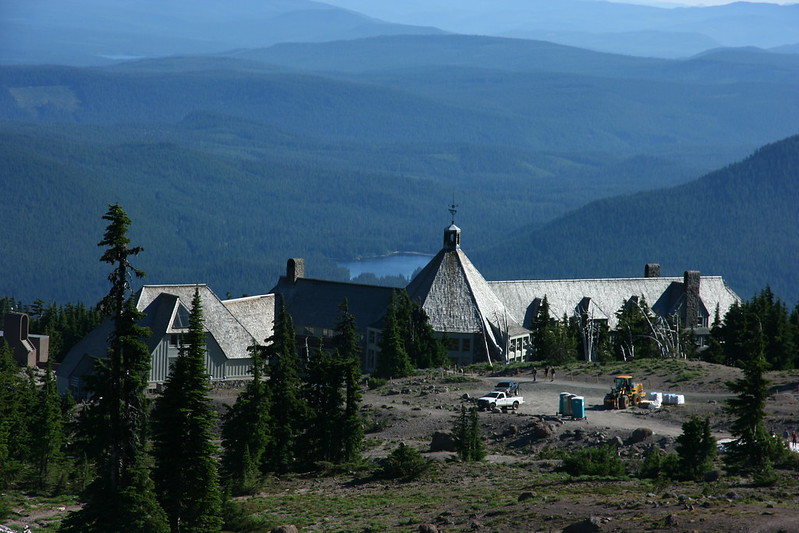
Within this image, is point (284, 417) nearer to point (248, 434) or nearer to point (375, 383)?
point (248, 434)

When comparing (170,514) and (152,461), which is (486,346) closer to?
(152,461)

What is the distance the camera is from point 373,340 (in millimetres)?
97000

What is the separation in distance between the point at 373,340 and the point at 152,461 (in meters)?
35.4

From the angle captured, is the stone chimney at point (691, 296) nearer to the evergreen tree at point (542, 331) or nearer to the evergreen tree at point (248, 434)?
the evergreen tree at point (542, 331)

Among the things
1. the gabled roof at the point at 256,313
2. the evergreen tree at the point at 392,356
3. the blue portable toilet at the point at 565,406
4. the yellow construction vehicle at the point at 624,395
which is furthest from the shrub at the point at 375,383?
the gabled roof at the point at 256,313

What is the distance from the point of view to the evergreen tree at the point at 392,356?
85812 millimetres

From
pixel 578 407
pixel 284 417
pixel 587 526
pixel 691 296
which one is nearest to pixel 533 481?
pixel 587 526

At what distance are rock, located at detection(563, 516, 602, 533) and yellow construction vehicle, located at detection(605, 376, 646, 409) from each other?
2787cm

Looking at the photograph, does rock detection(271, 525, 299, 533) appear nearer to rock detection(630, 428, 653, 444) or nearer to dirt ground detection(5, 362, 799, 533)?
dirt ground detection(5, 362, 799, 533)

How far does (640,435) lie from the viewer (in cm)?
6156

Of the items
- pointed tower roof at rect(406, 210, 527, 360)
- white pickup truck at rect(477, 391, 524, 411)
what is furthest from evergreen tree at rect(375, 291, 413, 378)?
white pickup truck at rect(477, 391, 524, 411)

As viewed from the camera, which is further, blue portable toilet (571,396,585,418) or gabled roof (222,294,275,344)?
gabled roof (222,294,275,344)

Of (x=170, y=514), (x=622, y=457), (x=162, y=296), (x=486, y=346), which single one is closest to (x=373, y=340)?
(x=486, y=346)

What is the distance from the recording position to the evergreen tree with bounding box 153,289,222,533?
46094mm
